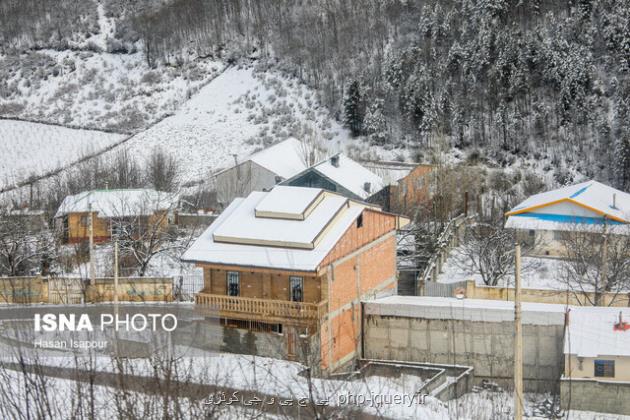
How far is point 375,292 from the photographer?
28719 millimetres

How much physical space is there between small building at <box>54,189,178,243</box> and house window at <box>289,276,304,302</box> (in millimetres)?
13867

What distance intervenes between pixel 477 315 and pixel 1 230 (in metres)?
20.0

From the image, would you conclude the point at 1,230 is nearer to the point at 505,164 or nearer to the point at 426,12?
the point at 505,164

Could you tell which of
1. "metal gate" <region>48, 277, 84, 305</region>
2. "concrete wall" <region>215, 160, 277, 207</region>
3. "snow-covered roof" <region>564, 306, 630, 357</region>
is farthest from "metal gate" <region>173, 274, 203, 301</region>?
"concrete wall" <region>215, 160, 277, 207</region>

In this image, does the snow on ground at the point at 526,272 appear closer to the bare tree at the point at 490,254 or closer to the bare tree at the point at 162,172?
the bare tree at the point at 490,254

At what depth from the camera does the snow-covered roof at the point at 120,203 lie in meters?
39.3

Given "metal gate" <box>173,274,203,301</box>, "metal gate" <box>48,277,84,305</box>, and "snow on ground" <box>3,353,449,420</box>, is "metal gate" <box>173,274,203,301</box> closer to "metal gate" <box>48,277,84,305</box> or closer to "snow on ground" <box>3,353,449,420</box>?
"metal gate" <box>48,277,84,305</box>

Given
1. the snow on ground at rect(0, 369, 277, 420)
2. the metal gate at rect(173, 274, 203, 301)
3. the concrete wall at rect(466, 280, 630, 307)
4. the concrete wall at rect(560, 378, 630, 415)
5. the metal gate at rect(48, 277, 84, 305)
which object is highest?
the snow on ground at rect(0, 369, 277, 420)

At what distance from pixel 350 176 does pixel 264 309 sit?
17.0 metres

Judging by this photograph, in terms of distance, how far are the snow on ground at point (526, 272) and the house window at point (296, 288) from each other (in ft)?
32.1

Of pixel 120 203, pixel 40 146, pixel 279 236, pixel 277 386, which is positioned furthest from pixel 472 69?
pixel 277 386

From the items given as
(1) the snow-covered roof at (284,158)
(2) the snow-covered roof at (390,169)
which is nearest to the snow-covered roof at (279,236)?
(1) the snow-covered roof at (284,158)

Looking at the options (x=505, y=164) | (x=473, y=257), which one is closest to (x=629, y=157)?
(x=505, y=164)

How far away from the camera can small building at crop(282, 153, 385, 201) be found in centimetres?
3994
